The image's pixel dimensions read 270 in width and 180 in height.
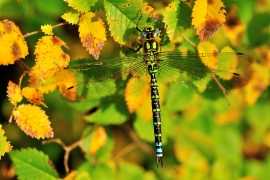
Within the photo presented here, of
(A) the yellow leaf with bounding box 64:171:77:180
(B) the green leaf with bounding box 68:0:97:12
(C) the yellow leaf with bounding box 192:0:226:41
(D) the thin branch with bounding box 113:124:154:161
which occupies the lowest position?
(A) the yellow leaf with bounding box 64:171:77:180

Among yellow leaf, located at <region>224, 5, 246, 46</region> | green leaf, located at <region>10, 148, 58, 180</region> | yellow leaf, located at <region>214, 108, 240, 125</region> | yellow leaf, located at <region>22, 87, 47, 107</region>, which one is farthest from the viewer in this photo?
yellow leaf, located at <region>214, 108, 240, 125</region>

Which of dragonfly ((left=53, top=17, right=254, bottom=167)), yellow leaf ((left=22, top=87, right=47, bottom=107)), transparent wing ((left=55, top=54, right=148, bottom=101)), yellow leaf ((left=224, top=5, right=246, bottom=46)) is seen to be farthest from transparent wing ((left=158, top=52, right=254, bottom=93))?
yellow leaf ((left=22, top=87, right=47, bottom=107))

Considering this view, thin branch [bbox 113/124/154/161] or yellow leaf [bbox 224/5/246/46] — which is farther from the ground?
yellow leaf [bbox 224/5/246/46]

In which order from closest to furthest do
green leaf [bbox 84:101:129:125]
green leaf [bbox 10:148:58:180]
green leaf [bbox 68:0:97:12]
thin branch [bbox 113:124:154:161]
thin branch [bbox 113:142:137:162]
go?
1. green leaf [bbox 68:0:97:12]
2. green leaf [bbox 10:148:58:180]
3. green leaf [bbox 84:101:129:125]
4. thin branch [bbox 113:142:137:162]
5. thin branch [bbox 113:124:154:161]

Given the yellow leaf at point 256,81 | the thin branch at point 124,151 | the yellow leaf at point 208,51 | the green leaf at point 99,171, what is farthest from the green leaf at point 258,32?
the green leaf at point 99,171

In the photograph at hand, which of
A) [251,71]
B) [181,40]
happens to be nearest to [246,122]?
[251,71]

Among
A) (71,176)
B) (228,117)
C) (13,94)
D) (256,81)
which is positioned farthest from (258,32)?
(13,94)

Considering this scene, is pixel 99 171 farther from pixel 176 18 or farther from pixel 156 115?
pixel 176 18

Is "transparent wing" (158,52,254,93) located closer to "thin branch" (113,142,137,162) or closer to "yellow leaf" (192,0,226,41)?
"yellow leaf" (192,0,226,41)
